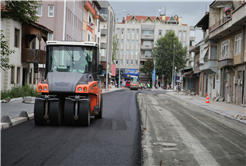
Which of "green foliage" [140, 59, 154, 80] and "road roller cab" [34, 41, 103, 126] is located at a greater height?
"green foliage" [140, 59, 154, 80]

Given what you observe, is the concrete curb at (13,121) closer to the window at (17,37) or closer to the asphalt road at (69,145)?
the asphalt road at (69,145)

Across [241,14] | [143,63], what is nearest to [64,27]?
[241,14]

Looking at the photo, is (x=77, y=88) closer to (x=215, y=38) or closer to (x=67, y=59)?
(x=67, y=59)

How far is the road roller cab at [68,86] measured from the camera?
9.71 m

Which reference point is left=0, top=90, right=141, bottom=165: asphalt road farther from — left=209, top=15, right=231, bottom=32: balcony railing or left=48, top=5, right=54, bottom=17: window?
left=48, top=5, right=54, bottom=17: window

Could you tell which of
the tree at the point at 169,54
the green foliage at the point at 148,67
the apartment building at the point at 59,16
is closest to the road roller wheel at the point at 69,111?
the apartment building at the point at 59,16

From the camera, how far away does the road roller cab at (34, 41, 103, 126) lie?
971 centimetres

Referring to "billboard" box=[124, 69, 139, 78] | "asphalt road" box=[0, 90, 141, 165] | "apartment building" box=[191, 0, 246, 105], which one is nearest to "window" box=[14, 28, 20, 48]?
"asphalt road" box=[0, 90, 141, 165]

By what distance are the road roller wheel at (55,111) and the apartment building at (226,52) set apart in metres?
18.3

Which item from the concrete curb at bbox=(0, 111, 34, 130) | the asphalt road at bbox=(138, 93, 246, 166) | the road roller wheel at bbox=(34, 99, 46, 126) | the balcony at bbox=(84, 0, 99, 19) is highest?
the balcony at bbox=(84, 0, 99, 19)

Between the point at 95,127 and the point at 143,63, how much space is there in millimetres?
88972

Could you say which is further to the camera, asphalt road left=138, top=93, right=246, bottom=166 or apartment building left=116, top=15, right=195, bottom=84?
apartment building left=116, top=15, right=195, bottom=84


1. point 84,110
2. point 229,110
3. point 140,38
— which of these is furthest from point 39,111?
point 140,38

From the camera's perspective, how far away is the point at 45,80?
1030 centimetres
